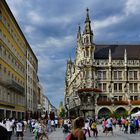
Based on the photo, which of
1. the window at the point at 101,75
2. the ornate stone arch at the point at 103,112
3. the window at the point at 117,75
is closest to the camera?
the ornate stone arch at the point at 103,112

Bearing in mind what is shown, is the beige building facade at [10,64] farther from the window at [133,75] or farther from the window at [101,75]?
the window at [133,75]

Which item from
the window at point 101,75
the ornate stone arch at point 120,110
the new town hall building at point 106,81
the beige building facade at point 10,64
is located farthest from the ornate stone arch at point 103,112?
the beige building facade at point 10,64

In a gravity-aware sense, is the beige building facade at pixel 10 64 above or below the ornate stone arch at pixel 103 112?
above

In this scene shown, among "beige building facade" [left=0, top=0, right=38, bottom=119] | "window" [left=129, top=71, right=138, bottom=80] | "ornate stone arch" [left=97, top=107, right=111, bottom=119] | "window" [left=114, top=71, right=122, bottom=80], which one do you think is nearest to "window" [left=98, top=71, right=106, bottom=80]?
A: "window" [left=114, top=71, right=122, bottom=80]

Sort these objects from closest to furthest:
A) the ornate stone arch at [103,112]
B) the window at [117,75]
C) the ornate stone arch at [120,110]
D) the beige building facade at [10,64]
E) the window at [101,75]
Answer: the beige building facade at [10,64]
the ornate stone arch at [120,110]
the ornate stone arch at [103,112]
the window at [101,75]
the window at [117,75]

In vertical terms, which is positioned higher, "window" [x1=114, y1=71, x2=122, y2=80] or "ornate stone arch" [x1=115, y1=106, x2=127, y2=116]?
"window" [x1=114, y1=71, x2=122, y2=80]

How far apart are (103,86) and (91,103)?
5766 mm

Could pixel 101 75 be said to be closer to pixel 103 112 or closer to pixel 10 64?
pixel 103 112

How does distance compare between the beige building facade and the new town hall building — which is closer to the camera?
the beige building facade

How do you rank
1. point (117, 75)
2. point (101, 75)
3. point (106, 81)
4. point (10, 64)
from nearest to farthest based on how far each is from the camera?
point (10, 64), point (106, 81), point (101, 75), point (117, 75)

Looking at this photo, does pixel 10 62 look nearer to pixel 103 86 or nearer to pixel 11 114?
pixel 11 114

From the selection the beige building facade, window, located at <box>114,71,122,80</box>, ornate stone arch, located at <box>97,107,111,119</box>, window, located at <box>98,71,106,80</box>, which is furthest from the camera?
window, located at <box>114,71,122,80</box>

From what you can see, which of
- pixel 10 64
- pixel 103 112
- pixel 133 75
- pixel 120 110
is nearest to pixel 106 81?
pixel 133 75

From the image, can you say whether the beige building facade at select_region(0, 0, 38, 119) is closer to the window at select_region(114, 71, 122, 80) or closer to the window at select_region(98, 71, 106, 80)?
the window at select_region(98, 71, 106, 80)
